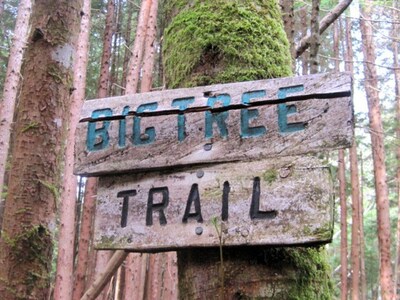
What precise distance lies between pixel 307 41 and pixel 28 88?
5.03 feet

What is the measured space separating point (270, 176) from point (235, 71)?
39 cm

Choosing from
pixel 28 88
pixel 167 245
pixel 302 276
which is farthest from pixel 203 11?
pixel 28 88

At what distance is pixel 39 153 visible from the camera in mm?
2549

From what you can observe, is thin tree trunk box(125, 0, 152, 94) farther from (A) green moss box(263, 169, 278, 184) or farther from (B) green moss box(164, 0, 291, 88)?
(A) green moss box(263, 169, 278, 184)

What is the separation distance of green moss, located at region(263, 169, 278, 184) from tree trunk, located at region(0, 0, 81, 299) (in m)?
1.63

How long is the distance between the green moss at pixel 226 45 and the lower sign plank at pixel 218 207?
0.34 m

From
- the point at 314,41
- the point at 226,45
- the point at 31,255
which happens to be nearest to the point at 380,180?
the point at 314,41

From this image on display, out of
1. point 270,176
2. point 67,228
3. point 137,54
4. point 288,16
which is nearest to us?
point 270,176

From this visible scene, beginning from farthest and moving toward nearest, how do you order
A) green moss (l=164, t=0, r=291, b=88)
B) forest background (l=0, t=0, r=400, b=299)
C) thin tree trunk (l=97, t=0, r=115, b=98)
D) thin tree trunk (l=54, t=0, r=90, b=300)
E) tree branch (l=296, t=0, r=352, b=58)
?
forest background (l=0, t=0, r=400, b=299)
thin tree trunk (l=97, t=0, r=115, b=98)
thin tree trunk (l=54, t=0, r=90, b=300)
tree branch (l=296, t=0, r=352, b=58)
green moss (l=164, t=0, r=291, b=88)

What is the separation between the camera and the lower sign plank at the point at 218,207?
109cm

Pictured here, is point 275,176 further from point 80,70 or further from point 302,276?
point 80,70

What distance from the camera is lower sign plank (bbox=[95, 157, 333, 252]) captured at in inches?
43.1

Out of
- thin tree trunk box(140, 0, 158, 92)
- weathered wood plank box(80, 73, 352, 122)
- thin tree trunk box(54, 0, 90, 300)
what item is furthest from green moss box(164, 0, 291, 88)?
thin tree trunk box(140, 0, 158, 92)

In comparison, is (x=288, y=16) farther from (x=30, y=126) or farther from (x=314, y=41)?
(x=30, y=126)
